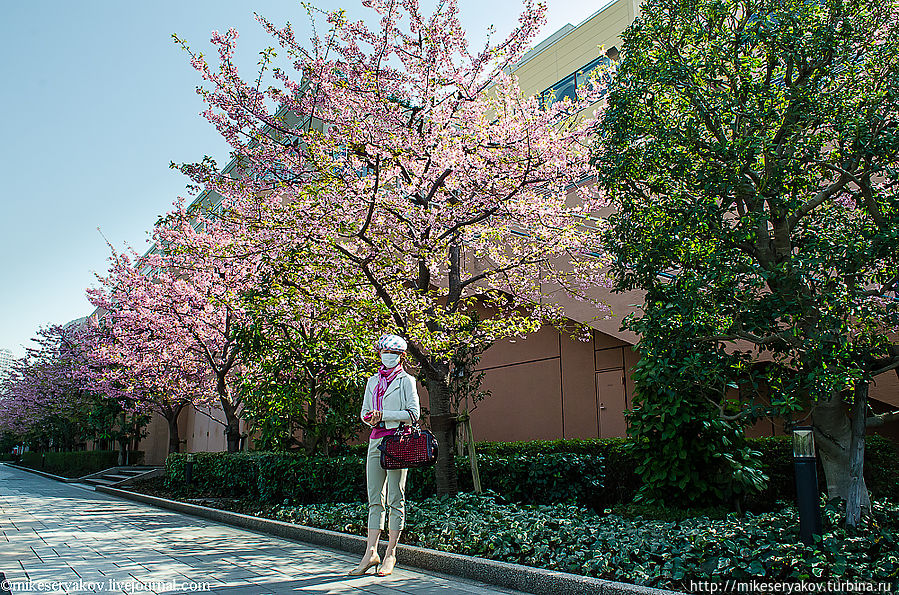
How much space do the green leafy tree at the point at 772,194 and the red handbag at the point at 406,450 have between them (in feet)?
7.80

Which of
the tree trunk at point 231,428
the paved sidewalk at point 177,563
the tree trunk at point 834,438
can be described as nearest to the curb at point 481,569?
the paved sidewalk at point 177,563

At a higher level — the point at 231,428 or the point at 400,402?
the point at 400,402

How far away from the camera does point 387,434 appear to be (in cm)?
555

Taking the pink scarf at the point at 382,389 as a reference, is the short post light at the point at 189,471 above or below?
below

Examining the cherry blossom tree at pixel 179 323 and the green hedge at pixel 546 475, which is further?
the cherry blossom tree at pixel 179 323

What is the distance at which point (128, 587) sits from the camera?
485cm

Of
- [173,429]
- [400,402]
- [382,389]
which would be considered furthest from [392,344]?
[173,429]

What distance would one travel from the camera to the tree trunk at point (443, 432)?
870cm

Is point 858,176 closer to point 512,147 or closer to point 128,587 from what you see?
point 512,147

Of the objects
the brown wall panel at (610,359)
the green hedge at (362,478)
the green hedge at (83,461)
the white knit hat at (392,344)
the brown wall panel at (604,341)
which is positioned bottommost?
the green hedge at (83,461)

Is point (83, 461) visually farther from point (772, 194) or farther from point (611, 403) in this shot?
point (772, 194)

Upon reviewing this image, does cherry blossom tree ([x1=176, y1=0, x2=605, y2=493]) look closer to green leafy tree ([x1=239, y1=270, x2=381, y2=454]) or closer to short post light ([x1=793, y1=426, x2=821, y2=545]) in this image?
green leafy tree ([x1=239, y1=270, x2=381, y2=454])

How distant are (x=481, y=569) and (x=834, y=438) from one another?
361cm

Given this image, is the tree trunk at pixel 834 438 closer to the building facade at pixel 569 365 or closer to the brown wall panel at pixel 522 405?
the building facade at pixel 569 365
